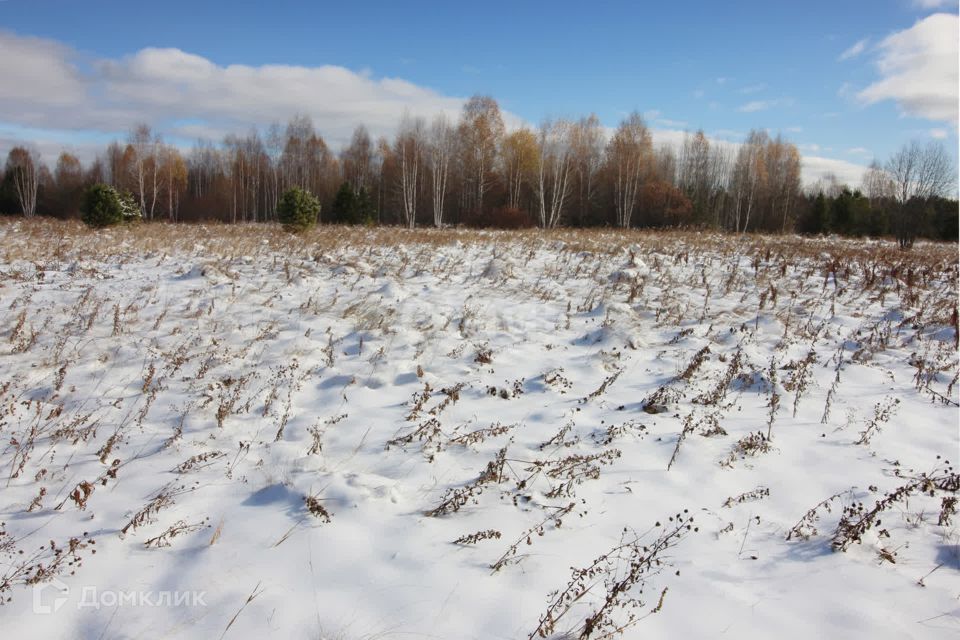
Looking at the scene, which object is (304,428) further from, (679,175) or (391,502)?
(679,175)

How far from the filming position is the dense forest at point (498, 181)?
33.0m

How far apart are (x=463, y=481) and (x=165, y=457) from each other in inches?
86.2

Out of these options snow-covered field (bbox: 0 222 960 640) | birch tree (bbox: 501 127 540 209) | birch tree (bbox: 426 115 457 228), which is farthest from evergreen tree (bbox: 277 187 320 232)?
birch tree (bbox: 501 127 540 209)

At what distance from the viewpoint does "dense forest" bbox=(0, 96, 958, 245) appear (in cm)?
3303

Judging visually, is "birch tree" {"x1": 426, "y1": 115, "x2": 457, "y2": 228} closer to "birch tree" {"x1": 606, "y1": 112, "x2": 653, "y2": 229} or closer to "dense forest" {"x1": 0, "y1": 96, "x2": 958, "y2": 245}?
"dense forest" {"x1": 0, "y1": 96, "x2": 958, "y2": 245}

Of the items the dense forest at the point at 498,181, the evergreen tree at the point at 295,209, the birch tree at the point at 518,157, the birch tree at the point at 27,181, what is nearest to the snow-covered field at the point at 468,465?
the evergreen tree at the point at 295,209

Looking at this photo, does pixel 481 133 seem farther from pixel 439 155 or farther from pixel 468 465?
pixel 468 465

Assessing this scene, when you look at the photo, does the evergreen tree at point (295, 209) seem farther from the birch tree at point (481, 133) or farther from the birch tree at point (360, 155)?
the birch tree at point (360, 155)

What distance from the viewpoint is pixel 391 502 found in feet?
11.3

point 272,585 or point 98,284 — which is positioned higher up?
point 98,284

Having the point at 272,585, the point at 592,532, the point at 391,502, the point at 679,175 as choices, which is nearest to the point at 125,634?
the point at 272,585

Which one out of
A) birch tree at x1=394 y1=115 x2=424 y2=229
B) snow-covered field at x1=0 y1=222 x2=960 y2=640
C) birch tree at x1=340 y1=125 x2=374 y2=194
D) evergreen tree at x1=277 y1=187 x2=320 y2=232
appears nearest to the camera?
snow-covered field at x1=0 y1=222 x2=960 y2=640

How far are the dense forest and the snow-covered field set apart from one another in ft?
75.8

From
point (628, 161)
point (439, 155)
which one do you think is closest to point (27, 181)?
point (439, 155)
